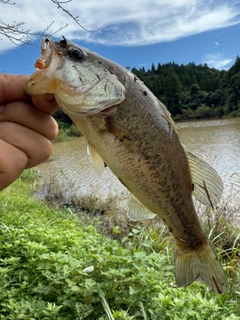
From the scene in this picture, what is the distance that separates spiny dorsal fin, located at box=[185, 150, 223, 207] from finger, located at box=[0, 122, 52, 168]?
73cm

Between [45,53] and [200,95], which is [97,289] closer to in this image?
[45,53]

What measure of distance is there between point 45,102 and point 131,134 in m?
0.43

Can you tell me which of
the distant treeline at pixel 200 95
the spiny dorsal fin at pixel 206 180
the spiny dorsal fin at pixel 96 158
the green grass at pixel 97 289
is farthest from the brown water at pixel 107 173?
the distant treeline at pixel 200 95

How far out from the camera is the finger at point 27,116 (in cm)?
164

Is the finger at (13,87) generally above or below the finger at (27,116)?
above

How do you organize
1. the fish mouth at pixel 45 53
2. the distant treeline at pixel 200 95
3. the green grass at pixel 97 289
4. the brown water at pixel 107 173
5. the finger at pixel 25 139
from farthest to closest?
the distant treeline at pixel 200 95, the brown water at pixel 107 173, the green grass at pixel 97 289, the finger at pixel 25 139, the fish mouth at pixel 45 53

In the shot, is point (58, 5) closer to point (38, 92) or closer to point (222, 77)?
point (38, 92)

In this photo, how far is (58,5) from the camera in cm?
548

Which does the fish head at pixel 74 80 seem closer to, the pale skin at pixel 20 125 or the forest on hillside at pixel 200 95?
the pale skin at pixel 20 125

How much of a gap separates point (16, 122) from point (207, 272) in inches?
49.4

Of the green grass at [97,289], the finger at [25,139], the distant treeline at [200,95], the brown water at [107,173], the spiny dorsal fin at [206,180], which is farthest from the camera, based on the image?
the distant treeline at [200,95]

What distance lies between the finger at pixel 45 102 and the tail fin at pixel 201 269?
1.03m

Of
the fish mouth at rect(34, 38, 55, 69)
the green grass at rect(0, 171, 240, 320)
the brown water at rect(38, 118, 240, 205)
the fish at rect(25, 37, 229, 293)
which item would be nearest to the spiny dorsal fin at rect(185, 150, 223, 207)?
the fish at rect(25, 37, 229, 293)

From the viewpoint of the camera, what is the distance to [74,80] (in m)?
1.55
